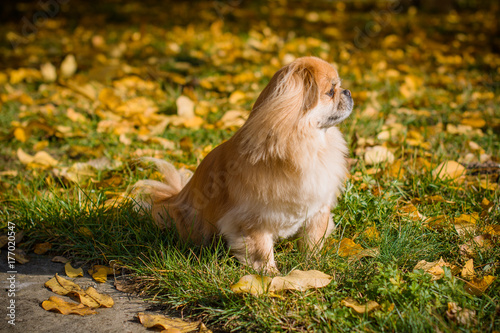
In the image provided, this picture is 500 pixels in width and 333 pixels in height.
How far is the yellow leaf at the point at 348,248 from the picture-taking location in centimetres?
230

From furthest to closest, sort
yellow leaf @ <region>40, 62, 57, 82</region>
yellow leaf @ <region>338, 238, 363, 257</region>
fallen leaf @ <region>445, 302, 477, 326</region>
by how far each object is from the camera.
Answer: yellow leaf @ <region>40, 62, 57, 82</region> < yellow leaf @ <region>338, 238, 363, 257</region> < fallen leaf @ <region>445, 302, 477, 326</region>

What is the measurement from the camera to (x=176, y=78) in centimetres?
531

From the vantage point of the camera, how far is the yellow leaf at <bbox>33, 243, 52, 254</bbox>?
103 inches

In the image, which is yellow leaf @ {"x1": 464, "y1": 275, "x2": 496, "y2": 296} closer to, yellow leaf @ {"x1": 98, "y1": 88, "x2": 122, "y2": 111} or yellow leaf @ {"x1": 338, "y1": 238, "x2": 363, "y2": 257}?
yellow leaf @ {"x1": 338, "y1": 238, "x2": 363, "y2": 257}

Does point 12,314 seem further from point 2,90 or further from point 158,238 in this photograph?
point 2,90

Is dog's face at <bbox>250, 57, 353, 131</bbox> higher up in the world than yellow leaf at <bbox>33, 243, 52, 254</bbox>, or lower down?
higher up

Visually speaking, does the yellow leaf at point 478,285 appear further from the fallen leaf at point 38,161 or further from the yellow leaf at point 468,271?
the fallen leaf at point 38,161

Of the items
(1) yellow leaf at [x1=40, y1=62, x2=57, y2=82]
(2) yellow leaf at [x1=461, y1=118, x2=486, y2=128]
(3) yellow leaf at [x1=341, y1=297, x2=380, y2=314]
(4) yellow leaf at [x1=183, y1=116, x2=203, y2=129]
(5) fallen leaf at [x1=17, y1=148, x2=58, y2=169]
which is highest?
(1) yellow leaf at [x1=40, y1=62, x2=57, y2=82]

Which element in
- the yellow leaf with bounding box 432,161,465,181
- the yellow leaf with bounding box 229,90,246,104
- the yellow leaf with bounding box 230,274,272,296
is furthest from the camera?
the yellow leaf with bounding box 229,90,246,104

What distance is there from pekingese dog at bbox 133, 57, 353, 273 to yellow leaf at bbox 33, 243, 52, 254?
96cm

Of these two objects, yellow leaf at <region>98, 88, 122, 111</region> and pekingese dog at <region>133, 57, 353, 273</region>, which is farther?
yellow leaf at <region>98, 88, 122, 111</region>

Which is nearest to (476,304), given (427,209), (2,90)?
(427,209)

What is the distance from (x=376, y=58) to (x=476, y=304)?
499cm

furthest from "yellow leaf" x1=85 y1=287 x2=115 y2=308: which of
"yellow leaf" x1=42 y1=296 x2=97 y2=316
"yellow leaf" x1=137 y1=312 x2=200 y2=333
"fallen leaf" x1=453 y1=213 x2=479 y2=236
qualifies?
"fallen leaf" x1=453 y1=213 x2=479 y2=236
